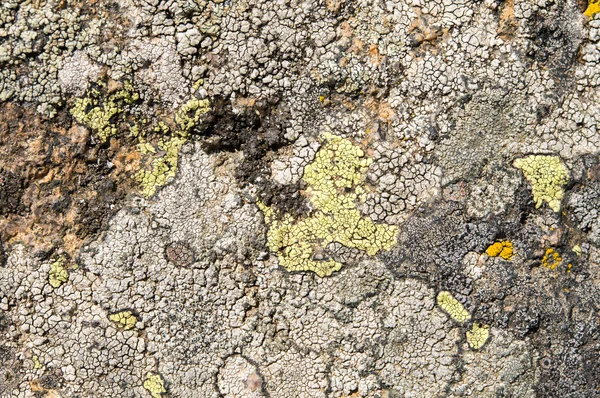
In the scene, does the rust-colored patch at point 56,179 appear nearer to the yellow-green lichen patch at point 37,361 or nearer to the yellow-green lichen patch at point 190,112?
the yellow-green lichen patch at point 190,112

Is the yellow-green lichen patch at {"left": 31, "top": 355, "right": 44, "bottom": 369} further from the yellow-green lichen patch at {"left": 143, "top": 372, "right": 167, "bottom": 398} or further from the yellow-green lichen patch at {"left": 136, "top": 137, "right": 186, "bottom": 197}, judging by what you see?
the yellow-green lichen patch at {"left": 136, "top": 137, "right": 186, "bottom": 197}

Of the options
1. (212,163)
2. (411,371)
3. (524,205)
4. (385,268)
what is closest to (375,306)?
(385,268)

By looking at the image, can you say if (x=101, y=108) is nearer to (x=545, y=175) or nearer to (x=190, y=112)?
(x=190, y=112)

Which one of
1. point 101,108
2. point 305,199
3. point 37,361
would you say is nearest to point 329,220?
point 305,199

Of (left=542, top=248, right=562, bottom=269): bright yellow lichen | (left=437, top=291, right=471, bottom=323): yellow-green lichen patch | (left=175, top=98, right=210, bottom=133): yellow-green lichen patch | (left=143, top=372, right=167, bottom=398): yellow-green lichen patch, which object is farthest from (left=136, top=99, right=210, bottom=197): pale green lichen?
(left=542, top=248, right=562, bottom=269): bright yellow lichen

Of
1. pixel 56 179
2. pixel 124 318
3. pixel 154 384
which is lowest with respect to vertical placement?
pixel 154 384

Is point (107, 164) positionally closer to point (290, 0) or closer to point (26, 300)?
point (26, 300)

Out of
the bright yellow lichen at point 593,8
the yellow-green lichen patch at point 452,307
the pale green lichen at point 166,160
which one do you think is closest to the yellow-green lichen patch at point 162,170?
the pale green lichen at point 166,160
